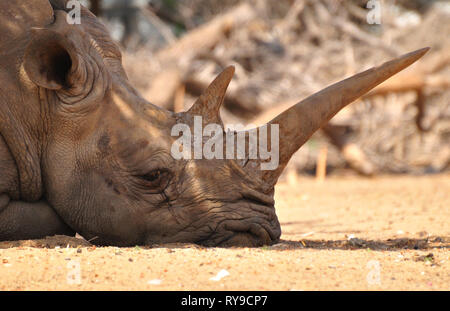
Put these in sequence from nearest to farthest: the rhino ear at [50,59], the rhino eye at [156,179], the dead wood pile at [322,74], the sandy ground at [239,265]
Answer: the sandy ground at [239,265]
the rhino ear at [50,59]
the rhino eye at [156,179]
the dead wood pile at [322,74]

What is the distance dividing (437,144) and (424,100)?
2287mm

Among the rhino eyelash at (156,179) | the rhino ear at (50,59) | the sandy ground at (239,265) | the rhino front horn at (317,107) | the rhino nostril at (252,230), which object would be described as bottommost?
the sandy ground at (239,265)

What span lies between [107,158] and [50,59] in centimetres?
66

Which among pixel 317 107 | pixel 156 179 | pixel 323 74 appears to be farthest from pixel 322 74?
pixel 156 179

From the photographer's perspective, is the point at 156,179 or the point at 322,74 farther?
the point at 322,74

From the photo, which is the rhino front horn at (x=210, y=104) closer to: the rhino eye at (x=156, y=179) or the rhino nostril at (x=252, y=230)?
the rhino eye at (x=156, y=179)

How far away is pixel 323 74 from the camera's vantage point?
12.7m

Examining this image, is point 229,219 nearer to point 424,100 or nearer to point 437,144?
point 424,100

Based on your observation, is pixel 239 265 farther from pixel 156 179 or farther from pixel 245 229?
pixel 156 179

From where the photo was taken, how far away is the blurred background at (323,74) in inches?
455

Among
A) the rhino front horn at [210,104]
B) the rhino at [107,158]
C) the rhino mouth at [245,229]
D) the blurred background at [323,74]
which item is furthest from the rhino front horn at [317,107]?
the blurred background at [323,74]

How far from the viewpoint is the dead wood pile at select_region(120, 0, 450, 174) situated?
37.8ft

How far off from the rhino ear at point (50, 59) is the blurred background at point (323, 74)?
6751 mm
